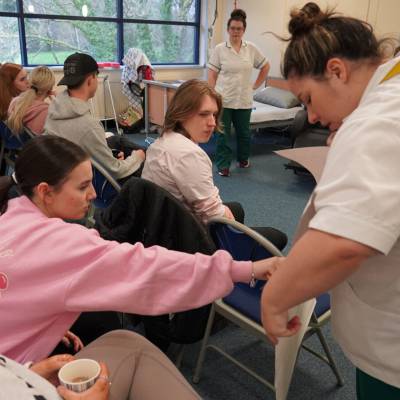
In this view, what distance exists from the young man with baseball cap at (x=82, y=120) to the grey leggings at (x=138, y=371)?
4.76 feet

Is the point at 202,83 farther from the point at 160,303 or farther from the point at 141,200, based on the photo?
the point at 160,303

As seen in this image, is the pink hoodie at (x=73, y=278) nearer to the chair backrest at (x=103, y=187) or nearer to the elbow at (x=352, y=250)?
the elbow at (x=352, y=250)

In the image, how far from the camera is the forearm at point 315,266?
0.63 m

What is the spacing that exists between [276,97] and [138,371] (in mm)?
4980

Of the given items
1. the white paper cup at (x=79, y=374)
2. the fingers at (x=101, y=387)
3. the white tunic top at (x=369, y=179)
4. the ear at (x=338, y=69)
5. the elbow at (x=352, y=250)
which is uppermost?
the ear at (x=338, y=69)

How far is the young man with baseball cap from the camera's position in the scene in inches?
97.3

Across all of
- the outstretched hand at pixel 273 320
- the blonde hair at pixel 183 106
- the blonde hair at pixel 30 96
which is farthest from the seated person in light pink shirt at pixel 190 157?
the blonde hair at pixel 30 96

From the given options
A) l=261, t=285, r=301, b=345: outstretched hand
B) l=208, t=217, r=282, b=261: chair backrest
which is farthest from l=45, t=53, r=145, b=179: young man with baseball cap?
l=261, t=285, r=301, b=345: outstretched hand

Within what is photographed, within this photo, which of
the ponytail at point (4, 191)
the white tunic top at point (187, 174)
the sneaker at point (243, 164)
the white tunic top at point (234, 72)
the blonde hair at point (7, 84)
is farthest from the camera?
the sneaker at point (243, 164)

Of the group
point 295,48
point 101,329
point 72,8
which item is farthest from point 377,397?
point 72,8

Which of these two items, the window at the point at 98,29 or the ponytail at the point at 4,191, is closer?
the ponytail at the point at 4,191

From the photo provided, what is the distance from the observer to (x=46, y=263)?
3.48ft

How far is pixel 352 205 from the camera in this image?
612mm

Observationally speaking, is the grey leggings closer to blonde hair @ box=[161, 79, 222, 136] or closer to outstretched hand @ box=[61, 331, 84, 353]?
outstretched hand @ box=[61, 331, 84, 353]
